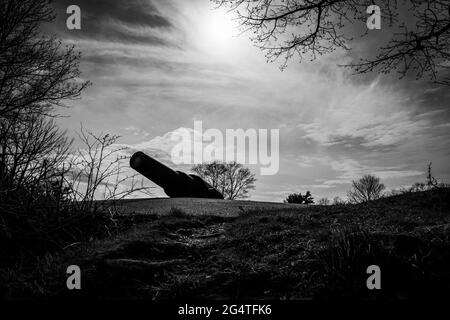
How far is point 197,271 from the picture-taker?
3.33 meters

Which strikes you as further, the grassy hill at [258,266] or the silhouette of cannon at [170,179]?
the silhouette of cannon at [170,179]

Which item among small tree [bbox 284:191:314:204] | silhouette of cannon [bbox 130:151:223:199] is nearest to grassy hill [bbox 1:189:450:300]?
silhouette of cannon [bbox 130:151:223:199]

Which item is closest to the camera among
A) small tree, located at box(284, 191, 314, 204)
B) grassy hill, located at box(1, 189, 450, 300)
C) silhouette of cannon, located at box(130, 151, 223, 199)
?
grassy hill, located at box(1, 189, 450, 300)

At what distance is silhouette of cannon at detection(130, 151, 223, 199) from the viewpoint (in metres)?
12.1

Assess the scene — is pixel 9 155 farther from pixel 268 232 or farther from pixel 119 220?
pixel 268 232

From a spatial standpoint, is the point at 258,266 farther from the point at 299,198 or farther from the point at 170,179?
the point at 299,198

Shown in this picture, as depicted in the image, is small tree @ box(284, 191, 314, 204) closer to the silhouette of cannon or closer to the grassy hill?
the silhouette of cannon

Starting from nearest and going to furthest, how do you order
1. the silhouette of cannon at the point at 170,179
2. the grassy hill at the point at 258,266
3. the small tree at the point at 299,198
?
1. the grassy hill at the point at 258,266
2. the silhouette of cannon at the point at 170,179
3. the small tree at the point at 299,198

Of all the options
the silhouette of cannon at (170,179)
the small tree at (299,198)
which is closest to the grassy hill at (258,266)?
the silhouette of cannon at (170,179)

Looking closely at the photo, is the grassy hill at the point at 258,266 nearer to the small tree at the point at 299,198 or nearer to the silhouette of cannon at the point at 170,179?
the silhouette of cannon at the point at 170,179

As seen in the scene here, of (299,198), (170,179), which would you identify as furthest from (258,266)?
(299,198)

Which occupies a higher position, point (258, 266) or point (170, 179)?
point (170, 179)

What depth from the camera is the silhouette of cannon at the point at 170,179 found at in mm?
12148

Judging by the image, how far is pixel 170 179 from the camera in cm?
1280
